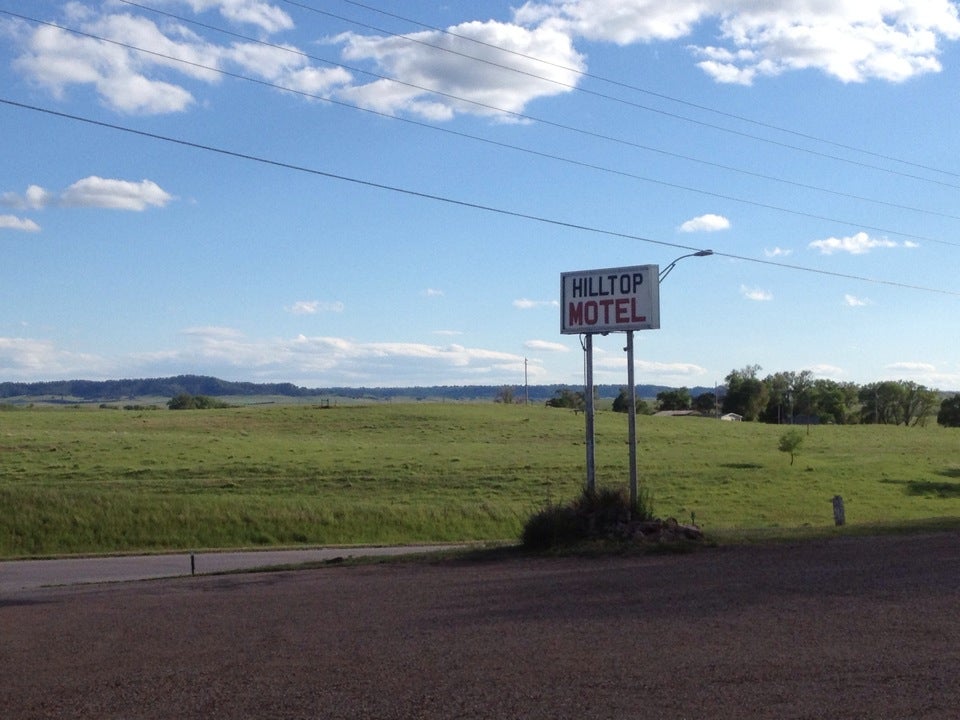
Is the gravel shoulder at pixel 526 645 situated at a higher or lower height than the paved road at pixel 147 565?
higher

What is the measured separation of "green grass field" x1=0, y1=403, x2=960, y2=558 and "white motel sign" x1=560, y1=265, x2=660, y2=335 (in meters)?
3.37

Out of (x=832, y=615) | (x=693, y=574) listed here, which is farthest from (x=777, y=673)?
(x=693, y=574)

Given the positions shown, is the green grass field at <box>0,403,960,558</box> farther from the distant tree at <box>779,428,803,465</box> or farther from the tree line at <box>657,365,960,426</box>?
the tree line at <box>657,365,960,426</box>

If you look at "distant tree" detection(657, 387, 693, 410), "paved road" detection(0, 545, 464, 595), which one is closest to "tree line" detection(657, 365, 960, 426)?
"distant tree" detection(657, 387, 693, 410)

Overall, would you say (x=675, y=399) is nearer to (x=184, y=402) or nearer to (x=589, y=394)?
(x=184, y=402)

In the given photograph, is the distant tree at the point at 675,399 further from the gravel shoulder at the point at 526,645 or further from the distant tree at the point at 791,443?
the gravel shoulder at the point at 526,645

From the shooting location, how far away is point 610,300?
22.4 m

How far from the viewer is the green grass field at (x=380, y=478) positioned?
127 ft

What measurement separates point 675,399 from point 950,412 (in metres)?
41.9

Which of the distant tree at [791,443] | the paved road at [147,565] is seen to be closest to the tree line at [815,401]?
the distant tree at [791,443]

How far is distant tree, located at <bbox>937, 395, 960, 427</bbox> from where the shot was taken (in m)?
147

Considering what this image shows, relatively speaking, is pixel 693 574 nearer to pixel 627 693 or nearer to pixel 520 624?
pixel 520 624

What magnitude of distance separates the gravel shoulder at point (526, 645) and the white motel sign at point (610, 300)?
22.2 ft

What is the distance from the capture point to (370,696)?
27.4 feet
